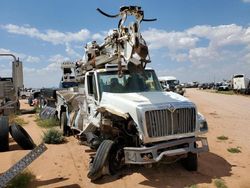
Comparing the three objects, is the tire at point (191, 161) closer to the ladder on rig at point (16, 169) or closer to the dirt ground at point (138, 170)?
the dirt ground at point (138, 170)

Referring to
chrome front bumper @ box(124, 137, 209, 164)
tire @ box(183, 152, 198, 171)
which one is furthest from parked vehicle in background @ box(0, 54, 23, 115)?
Result: tire @ box(183, 152, 198, 171)

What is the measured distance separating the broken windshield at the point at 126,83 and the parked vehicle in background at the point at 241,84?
43862 mm

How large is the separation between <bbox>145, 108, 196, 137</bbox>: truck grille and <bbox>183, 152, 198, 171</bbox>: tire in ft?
2.14

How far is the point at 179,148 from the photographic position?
7449mm

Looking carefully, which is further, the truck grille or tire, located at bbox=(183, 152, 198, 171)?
tire, located at bbox=(183, 152, 198, 171)

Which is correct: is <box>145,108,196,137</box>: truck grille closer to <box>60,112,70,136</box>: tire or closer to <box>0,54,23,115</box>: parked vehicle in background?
<box>0,54,23,115</box>: parked vehicle in background

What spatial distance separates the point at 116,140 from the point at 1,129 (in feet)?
14.0

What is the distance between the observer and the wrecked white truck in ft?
23.7

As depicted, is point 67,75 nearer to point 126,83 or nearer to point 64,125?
point 64,125

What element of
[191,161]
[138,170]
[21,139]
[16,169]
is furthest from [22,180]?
[191,161]

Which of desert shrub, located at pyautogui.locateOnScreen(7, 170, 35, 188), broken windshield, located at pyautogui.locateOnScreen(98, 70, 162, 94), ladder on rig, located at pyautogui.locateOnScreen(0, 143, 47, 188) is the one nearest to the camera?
ladder on rig, located at pyautogui.locateOnScreen(0, 143, 47, 188)

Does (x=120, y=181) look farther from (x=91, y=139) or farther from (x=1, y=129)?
(x=1, y=129)

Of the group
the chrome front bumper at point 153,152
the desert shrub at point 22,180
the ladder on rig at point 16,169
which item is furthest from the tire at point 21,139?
the chrome front bumper at point 153,152

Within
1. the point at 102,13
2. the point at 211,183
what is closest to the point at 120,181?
the point at 211,183
